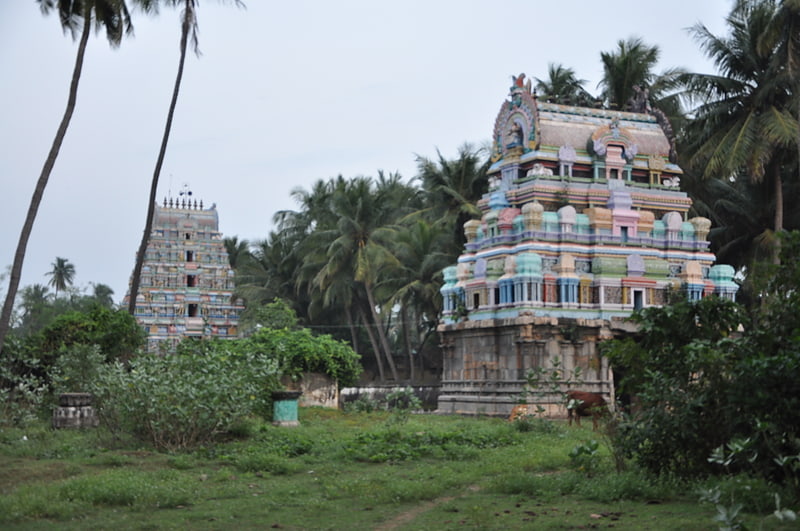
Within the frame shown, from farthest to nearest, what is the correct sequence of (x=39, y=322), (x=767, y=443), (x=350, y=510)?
(x=39, y=322) < (x=350, y=510) < (x=767, y=443)

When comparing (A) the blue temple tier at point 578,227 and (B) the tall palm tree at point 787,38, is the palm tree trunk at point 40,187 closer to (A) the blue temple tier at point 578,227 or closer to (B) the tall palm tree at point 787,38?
(A) the blue temple tier at point 578,227

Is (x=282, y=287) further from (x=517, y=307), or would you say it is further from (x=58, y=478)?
(x=58, y=478)

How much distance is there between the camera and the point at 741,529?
6742 mm

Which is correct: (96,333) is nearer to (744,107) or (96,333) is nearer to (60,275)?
(744,107)

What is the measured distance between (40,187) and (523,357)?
12271 millimetres

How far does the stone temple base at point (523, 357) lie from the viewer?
82.3ft

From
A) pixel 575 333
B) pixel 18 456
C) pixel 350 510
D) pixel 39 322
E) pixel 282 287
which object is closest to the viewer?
pixel 350 510

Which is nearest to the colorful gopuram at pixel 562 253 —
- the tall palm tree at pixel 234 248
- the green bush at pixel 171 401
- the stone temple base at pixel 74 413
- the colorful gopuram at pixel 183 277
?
the stone temple base at pixel 74 413

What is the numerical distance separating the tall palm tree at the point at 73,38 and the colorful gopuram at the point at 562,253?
36.4 ft

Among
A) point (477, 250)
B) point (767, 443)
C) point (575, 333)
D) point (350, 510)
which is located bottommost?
point (350, 510)

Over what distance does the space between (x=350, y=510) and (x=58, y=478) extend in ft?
14.7

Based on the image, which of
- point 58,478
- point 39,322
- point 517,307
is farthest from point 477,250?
point 39,322

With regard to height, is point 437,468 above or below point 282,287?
below

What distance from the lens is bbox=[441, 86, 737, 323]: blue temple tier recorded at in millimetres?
26250
